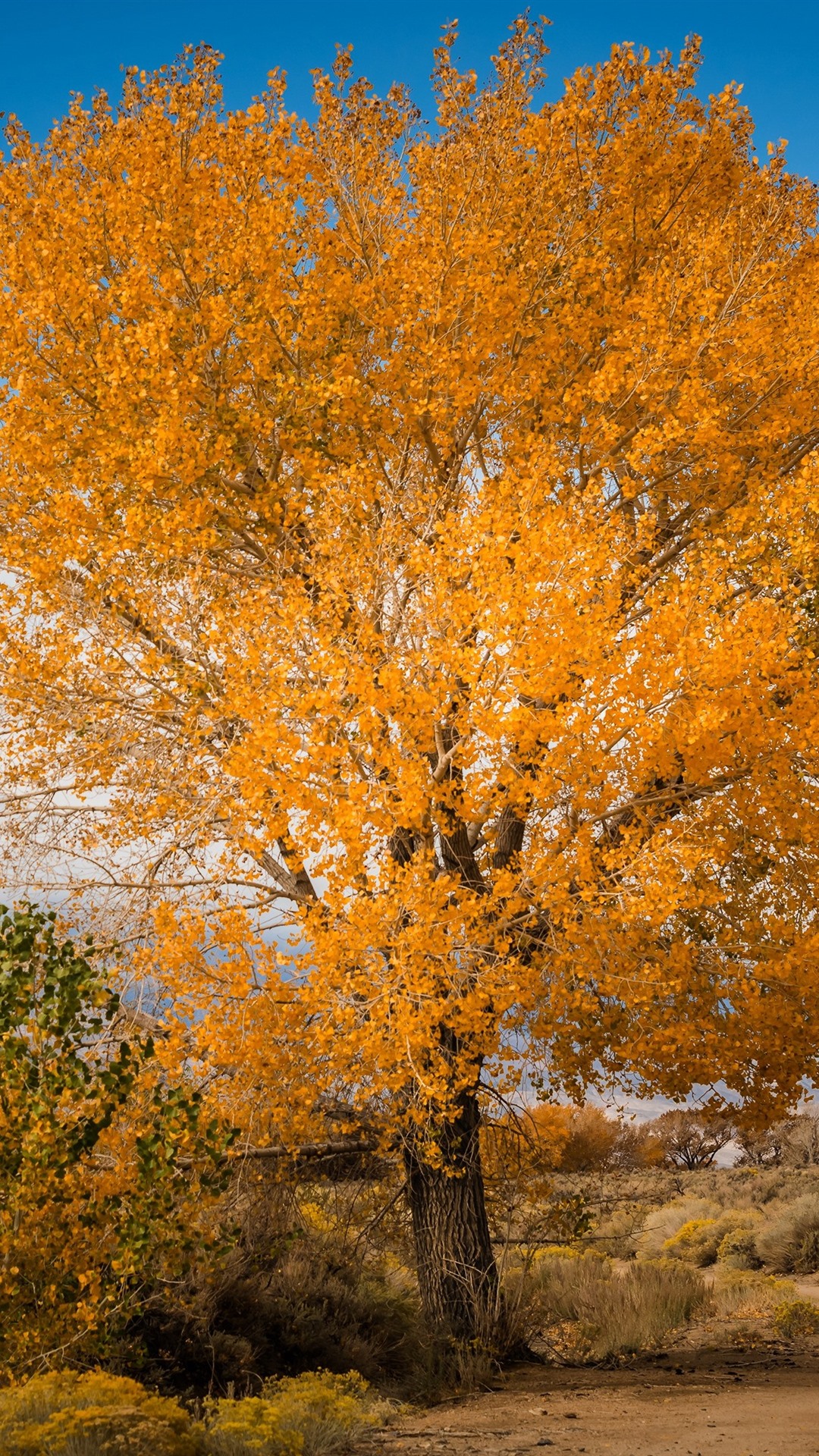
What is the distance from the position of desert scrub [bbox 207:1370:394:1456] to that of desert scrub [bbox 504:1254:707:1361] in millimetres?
2550

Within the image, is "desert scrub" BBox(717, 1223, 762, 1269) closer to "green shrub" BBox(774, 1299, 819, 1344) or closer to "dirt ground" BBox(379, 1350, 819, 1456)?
"green shrub" BBox(774, 1299, 819, 1344)

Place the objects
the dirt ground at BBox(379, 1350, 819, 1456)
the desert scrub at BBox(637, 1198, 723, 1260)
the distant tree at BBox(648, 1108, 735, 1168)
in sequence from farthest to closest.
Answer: the distant tree at BBox(648, 1108, 735, 1168), the desert scrub at BBox(637, 1198, 723, 1260), the dirt ground at BBox(379, 1350, 819, 1456)

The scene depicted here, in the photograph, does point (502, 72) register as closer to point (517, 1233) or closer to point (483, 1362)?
point (483, 1362)

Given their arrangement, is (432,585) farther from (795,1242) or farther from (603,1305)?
(795,1242)

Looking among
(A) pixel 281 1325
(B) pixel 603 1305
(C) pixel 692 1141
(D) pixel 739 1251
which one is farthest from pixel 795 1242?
(C) pixel 692 1141

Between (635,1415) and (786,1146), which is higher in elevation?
(635,1415)

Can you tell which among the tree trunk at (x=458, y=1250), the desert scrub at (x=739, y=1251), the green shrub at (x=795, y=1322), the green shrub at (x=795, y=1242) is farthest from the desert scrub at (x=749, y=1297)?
the tree trunk at (x=458, y=1250)

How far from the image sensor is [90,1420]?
15.1 feet

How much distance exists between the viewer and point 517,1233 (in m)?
19.6

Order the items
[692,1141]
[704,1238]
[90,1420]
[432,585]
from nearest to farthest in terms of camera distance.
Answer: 1. [90,1420]
2. [432,585]
3. [704,1238]
4. [692,1141]

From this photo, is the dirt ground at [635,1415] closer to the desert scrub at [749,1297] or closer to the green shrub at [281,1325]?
the green shrub at [281,1325]

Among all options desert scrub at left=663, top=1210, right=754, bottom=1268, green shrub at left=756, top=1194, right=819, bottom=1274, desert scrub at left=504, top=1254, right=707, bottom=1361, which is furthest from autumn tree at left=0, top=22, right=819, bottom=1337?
desert scrub at left=663, top=1210, right=754, bottom=1268

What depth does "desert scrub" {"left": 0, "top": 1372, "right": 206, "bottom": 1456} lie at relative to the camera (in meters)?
4.51

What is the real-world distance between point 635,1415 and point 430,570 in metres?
5.81
